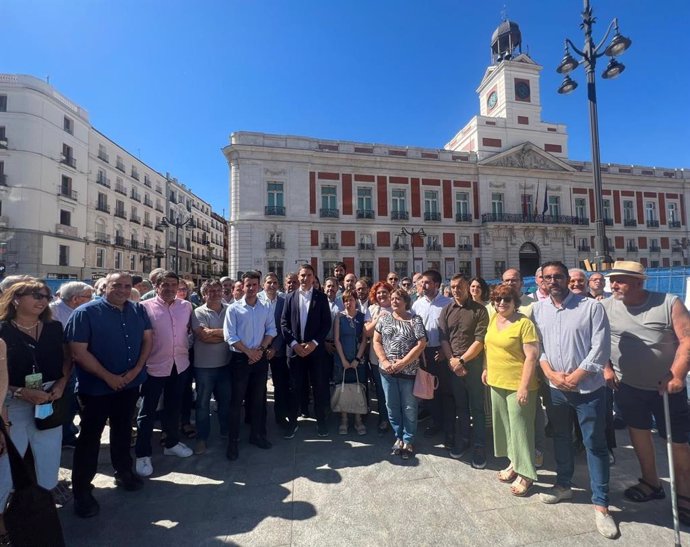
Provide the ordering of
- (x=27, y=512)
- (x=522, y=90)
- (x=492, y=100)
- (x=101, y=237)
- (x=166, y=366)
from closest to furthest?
(x=27, y=512), (x=166, y=366), (x=522, y=90), (x=101, y=237), (x=492, y=100)

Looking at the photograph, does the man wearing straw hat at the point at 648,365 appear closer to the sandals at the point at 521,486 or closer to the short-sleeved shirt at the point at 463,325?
the sandals at the point at 521,486

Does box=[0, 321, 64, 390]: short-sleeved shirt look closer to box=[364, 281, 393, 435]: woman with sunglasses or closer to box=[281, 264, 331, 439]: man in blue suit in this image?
box=[281, 264, 331, 439]: man in blue suit

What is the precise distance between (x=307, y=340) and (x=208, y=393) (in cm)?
126

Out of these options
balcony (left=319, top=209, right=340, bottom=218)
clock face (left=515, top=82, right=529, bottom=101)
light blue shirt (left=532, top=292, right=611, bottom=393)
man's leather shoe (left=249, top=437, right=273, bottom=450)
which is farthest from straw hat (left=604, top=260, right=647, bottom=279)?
clock face (left=515, top=82, right=529, bottom=101)

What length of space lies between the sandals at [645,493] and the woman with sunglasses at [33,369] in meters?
4.54

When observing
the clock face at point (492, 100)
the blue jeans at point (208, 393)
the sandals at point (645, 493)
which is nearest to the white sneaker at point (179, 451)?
the blue jeans at point (208, 393)

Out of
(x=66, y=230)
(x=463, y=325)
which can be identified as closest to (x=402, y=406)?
(x=463, y=325)

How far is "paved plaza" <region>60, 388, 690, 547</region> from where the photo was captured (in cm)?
246

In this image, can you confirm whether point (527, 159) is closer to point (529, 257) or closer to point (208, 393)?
point (529, 257)

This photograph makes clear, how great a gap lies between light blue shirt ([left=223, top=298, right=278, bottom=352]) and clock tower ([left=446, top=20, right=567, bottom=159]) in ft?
96.0

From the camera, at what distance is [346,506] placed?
2.81 m

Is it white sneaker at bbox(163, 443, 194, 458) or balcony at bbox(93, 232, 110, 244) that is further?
balcony at bbox(93, 232, 110, 244)

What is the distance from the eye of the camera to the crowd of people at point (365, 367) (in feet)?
8.53

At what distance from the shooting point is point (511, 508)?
2.74 m
